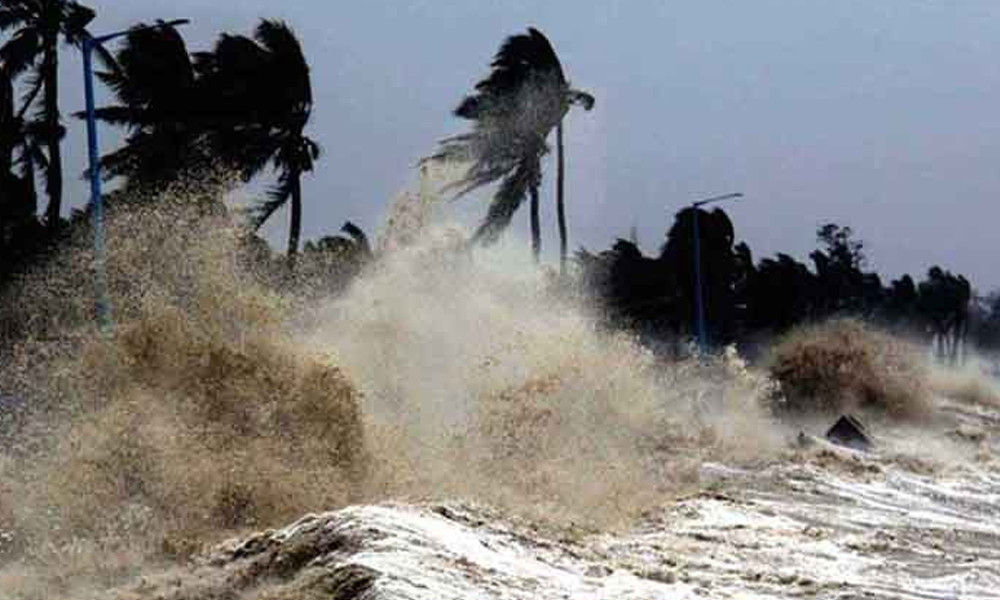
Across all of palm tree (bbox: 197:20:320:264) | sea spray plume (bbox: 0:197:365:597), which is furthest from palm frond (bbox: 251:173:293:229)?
sea spray plume (bbox: 0:197:365:597)

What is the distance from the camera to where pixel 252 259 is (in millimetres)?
18000

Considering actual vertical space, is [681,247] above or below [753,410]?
above

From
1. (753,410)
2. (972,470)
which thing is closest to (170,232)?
(972,470)

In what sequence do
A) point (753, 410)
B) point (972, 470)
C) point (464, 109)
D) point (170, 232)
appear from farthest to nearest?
1. point (464, 109)
2. point (753, 410)
3. point (972, 470)
4. point (170, 232)

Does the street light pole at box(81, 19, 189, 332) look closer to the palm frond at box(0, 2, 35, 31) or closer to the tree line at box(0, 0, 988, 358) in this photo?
the tree line at box(0, 0, 988, 358)

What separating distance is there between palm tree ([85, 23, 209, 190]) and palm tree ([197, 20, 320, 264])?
52 cm

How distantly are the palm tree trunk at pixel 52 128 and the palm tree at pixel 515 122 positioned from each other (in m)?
10.3

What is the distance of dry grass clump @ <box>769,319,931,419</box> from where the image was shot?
40656 mm

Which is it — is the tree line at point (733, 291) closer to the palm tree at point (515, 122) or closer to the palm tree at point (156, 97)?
the palm tree at point (515, 122)

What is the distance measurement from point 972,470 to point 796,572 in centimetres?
1558

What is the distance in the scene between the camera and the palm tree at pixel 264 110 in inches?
1427

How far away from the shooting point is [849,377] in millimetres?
41250

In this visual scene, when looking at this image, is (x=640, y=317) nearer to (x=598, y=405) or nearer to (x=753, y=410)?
(x=753, y=410)

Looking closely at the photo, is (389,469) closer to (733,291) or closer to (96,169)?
(96,169)
